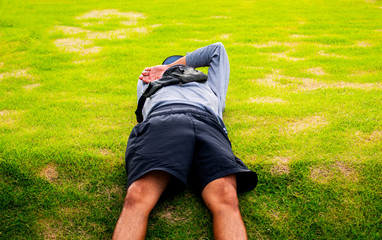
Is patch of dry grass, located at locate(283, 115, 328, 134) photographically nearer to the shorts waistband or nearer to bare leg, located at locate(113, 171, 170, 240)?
the shorts waistband

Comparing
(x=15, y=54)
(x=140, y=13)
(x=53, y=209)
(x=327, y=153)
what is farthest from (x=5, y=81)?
(x=140, y=13)

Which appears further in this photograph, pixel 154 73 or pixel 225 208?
pixel 154 73

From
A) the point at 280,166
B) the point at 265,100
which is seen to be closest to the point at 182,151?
the point at 280,166

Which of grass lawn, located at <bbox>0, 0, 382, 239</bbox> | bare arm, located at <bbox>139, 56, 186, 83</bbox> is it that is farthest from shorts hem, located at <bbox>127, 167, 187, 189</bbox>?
bare arm, located at <bbox>139, 56, 186, 83</bbox>

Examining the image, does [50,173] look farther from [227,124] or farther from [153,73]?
[227,124]

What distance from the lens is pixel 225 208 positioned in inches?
90.4

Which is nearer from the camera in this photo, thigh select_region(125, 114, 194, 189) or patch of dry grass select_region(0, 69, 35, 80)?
thigh select_region(125, 114, 194, 189)

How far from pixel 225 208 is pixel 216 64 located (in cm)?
186

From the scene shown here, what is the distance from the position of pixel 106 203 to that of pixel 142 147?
75 cm

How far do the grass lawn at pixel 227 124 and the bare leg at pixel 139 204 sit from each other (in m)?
0.37

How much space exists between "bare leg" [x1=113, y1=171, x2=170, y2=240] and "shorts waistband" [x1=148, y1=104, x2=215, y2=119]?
0.53 metres

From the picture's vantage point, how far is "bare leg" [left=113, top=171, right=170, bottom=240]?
2.10 meters

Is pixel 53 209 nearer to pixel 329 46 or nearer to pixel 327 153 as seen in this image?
pixel 327 153

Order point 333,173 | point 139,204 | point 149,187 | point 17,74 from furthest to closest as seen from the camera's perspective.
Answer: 1. point 17,74
2. point 333,173
3. point 149,187
4. point 139,204
